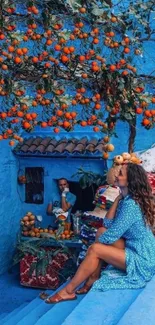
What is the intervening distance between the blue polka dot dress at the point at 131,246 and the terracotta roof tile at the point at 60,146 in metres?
3.00

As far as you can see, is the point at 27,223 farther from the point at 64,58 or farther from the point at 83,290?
the point at 64,58

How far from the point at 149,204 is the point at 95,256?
0.62 metres

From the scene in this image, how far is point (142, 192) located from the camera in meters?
4.32

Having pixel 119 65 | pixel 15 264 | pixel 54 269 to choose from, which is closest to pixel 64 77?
pixel 119 65

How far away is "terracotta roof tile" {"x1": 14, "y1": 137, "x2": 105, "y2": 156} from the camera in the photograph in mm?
7473

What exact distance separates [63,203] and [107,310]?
4017mm

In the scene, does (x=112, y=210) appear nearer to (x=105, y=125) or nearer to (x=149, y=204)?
(x=149, y=204)

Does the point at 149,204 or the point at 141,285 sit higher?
the point at 149,204

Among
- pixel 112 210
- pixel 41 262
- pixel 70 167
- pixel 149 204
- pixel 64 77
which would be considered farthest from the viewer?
pixel 70 167

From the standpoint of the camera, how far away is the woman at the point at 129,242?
4.30m

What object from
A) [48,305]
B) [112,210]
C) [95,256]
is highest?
[112,210]

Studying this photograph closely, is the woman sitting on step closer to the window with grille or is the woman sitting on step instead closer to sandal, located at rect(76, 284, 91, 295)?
sandal, located at rect(76, 284, 91, 295)

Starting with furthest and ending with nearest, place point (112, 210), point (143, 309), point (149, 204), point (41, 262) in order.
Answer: point (41, 262)
point (112, 210)
point (149, 204)
point (143, 309)

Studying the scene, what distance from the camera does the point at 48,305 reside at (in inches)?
189
